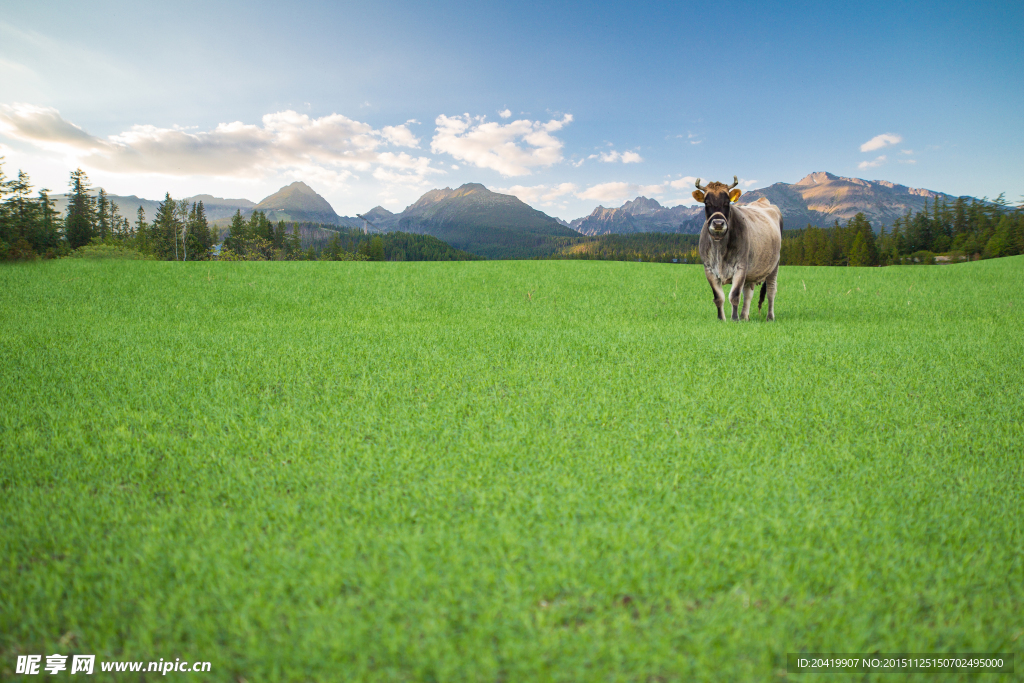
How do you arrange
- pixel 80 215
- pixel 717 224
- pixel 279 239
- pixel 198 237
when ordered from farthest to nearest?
pixel 279 239 → pixel 198 237 → pixel 80 215 → pixel 717 224

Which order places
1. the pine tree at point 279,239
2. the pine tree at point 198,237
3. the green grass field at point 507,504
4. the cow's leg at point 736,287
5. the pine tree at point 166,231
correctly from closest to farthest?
the green grass field at point 507,504 → the cow's leg at point 736,287 → the pine tree at point 166,231 → the pine tree at point 198,237 → the pine tree at point 279,239

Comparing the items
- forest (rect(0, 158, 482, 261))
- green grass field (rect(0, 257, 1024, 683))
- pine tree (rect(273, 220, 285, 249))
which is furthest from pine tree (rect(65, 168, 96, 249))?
green grass field (rect(0, 257, 1024, 683))

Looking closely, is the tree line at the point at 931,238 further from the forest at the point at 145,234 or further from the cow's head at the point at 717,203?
the forest at the point at 145,234

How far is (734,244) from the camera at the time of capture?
9.84 meters

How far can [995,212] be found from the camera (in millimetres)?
77250

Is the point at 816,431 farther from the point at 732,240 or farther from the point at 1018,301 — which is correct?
the point at 1018,301

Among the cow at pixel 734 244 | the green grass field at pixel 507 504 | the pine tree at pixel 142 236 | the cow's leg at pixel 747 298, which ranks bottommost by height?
the green grass field at pixel 507 504

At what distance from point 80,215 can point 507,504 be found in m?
112

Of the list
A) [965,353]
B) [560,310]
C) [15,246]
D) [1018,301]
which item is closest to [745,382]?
[965,353]

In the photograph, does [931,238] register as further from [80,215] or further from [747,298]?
[80,215]

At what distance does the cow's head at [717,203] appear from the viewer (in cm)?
889

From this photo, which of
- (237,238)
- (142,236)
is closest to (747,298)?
(142,236)

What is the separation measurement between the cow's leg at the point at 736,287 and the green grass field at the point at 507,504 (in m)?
2.83

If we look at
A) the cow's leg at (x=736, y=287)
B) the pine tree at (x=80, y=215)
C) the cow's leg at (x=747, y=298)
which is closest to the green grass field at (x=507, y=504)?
the cow's leg at (x=736, y=287)
